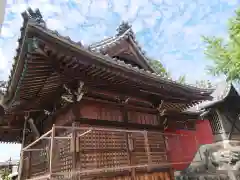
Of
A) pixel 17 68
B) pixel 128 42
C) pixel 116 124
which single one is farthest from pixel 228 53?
pixel 17 68

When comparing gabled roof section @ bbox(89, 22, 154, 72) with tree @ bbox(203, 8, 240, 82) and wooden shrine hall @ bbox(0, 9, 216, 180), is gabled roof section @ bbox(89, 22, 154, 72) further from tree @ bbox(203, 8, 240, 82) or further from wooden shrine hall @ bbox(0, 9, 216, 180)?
tree @ bbox(203, 8, 240, 82)

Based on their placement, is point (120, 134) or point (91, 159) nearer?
point (91, 159)

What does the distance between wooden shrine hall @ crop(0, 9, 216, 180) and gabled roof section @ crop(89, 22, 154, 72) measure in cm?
5

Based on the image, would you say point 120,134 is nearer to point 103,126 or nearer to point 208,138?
point 103,126

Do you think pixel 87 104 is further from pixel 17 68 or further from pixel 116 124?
pixel 17 68

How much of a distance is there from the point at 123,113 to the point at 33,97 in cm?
299

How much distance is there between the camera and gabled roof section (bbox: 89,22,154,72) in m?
8.12

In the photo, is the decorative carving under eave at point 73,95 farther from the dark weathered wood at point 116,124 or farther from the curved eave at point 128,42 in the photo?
the curved eave at point 128,42

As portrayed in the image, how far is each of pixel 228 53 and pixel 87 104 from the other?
9.48 m

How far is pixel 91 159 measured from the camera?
523 cm

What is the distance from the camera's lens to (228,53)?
11.2m

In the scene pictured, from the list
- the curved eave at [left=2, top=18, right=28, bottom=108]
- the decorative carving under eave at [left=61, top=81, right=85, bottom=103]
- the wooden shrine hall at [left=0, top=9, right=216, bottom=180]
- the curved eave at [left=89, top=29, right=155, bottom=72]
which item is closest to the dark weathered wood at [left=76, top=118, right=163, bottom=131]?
the wooden shrine hall at [left=0, top=9, right=216, bottom=180]

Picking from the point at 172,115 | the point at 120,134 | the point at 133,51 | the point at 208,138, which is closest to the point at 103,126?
the point at 120,134

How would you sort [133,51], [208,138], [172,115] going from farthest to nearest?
[208,138]
[172,115]
[133,51]
